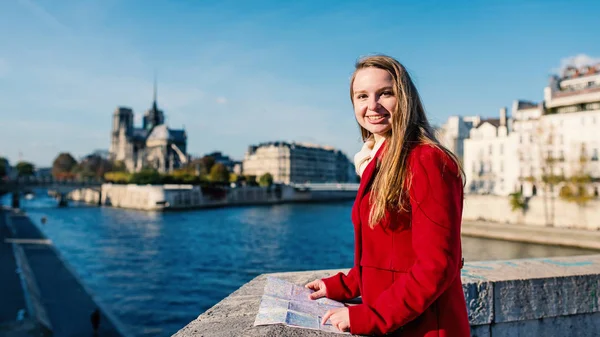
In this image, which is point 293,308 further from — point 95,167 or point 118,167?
point 95,167

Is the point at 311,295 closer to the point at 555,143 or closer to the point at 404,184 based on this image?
the point at 404,184

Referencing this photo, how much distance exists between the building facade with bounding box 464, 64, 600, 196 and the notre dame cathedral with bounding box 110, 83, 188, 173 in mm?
86245

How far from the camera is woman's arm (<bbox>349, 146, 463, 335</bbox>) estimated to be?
1504 mm

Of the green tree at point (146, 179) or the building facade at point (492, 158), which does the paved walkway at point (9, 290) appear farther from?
the green tree at point (146, 179)

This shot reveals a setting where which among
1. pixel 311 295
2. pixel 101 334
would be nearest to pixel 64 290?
pixel 101 334

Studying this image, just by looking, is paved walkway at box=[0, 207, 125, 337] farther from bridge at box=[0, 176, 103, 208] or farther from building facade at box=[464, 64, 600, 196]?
bridge at box=[0, 176, 103, 208]

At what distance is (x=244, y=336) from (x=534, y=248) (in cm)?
2825

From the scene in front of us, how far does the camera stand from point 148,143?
127438 millimetres

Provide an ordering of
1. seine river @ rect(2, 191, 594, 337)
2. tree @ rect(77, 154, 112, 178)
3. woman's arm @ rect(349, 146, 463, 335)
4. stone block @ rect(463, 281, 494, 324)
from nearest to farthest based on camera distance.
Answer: woman's arm @ rect(349, 146, 463, 335), stone block @ rect(463, 281, 494, 324), seine river @ rect(2, 191, 594, 337), tree @ rect(77, 154, 112, 178)

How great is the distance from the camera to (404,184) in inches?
63.5

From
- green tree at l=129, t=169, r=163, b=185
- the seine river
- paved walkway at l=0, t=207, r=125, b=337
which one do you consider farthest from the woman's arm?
green tree at l=129, t=169, r=163, b=185

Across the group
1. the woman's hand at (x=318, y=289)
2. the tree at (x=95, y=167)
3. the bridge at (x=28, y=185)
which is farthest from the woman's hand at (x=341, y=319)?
the tree at (x=95, y=167)

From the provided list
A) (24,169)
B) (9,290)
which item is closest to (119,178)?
(24,169)

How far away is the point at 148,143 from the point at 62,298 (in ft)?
389
